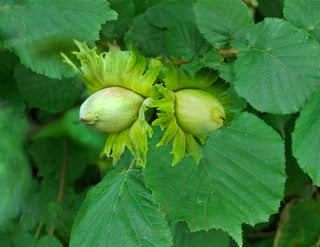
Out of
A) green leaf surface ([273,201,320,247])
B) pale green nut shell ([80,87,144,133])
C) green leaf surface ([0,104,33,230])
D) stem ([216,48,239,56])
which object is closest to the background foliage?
stem ([216,48,239,56])

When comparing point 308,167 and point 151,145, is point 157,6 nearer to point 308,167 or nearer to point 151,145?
point 151,145

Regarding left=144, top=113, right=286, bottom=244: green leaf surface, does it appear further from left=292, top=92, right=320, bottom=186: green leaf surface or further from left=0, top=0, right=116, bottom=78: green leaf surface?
left=0, top=0, right=116, bottom=78: green leaf surface

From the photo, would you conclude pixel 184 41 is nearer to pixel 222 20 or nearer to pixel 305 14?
pixel 222 20

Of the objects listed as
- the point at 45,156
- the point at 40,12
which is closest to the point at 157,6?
Answer: the point at 40,12

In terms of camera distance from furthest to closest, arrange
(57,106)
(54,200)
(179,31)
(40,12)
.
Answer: (54,200) < (57,106) < (179,31) < (40,12)

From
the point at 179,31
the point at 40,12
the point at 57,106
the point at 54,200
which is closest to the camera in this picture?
the point at 40,12

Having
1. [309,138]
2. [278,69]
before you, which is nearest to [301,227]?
[309,138]

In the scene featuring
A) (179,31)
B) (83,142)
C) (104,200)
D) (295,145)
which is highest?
(179,31)
